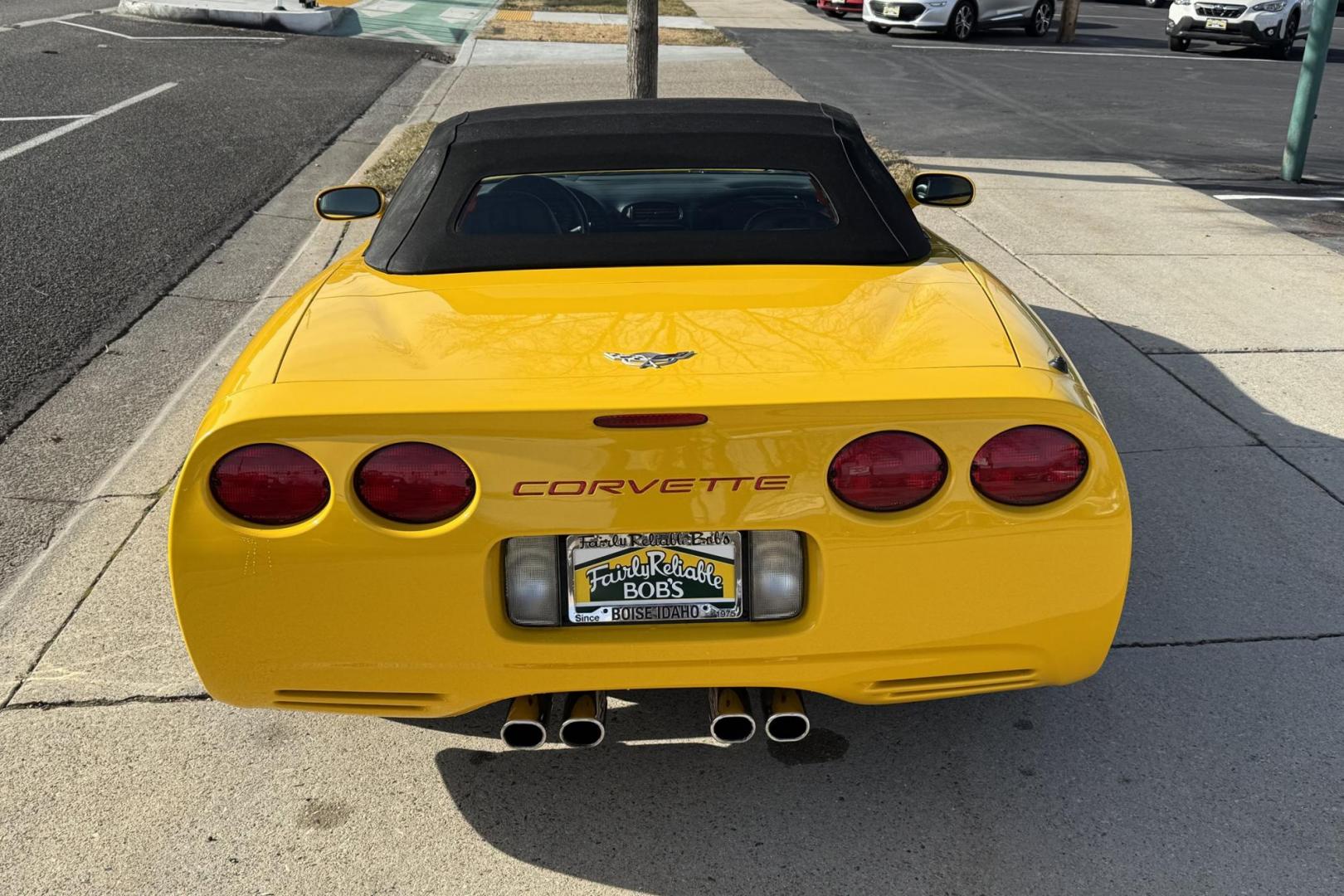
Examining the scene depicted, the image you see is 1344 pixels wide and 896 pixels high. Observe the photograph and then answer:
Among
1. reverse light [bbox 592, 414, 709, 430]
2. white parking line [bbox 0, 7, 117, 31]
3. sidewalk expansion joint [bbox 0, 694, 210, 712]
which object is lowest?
sidewalk expansion joint [bbox 0, 694, 210, 712]

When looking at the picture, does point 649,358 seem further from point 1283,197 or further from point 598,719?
point 1283,197

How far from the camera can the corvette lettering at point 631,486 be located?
7.96 feet

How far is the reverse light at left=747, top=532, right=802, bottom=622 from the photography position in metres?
2.54

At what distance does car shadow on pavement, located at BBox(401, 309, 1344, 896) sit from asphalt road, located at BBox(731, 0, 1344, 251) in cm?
579

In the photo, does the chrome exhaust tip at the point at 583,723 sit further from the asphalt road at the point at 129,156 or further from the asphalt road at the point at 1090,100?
Result: the asphalt road at the point at 1090,100

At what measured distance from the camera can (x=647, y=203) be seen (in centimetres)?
390

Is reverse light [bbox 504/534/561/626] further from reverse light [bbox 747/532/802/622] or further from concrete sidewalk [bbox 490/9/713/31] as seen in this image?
concrete sidewalk [bbox 490/9/713/31]

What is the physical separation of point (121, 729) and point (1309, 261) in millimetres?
7177

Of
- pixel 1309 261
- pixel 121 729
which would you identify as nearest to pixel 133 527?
pixel 121 729

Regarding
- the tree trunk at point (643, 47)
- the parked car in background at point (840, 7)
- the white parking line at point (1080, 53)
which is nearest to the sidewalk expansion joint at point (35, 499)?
the tree trunk at point (643, 47)

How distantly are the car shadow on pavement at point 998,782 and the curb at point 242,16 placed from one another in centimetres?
1863

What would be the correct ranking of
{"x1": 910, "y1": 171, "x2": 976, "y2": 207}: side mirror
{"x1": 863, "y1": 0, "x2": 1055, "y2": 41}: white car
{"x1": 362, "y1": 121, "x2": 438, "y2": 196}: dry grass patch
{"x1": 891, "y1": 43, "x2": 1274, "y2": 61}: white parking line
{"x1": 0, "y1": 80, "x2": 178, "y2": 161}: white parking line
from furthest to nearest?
{"x1": 863, "y1": 0, "x2": 1055, "y2": 41}: white car
{"x1": 891, "y1": 43, "x2": 1274, "y2": 61}: white parking line
{"x1": 0, "y1": 80, "x2": 178, "y2": 161}: white parking line
{"x1": 362, "y1": 121, "x2": 438, "y2": 196}: dry grass patch
{"x1": 910, "y1": 171, "x2": 976, "y2": 207}: side mirror

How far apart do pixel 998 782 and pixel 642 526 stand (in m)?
1.17

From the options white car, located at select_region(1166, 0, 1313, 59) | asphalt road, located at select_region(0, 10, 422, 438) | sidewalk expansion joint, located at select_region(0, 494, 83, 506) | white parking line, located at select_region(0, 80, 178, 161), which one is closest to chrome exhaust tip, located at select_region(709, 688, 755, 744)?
sidewalk expansion joint, located at select_region(0, 494, 83, 506)
